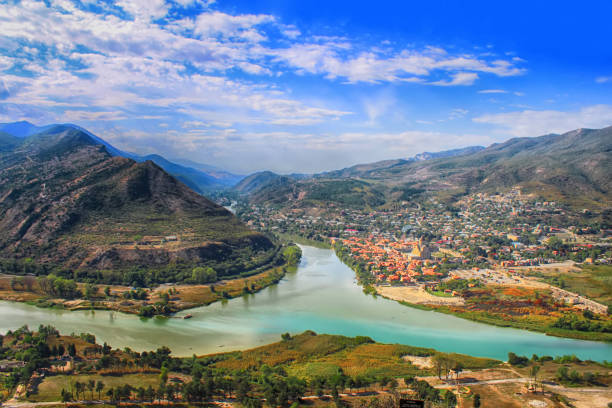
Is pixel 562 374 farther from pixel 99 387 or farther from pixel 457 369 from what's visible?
pixel 99 387

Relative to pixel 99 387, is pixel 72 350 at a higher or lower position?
higher

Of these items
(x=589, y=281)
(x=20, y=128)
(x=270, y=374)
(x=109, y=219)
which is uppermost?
(x=20, y=128)

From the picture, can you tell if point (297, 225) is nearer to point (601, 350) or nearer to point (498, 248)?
point (498, 248)

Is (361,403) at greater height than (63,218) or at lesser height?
lesser

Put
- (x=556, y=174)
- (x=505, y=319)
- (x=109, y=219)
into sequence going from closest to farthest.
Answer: (x=505, y=319), (x=109, y=219), (x=556, y=174)

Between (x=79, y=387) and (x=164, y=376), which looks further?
(x=164, y=376)

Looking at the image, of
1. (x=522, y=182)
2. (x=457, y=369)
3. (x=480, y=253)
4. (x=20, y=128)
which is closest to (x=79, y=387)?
(x=457, y=369)

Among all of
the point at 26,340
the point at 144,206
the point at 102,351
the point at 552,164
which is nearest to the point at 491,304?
the point at 102,351

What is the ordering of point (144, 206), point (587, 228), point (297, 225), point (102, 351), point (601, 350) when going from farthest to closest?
1. point (297, 225)
2. point (587, 228)
3. point (144, 206)
4. point (601, 350)
5. point (102, 351)
